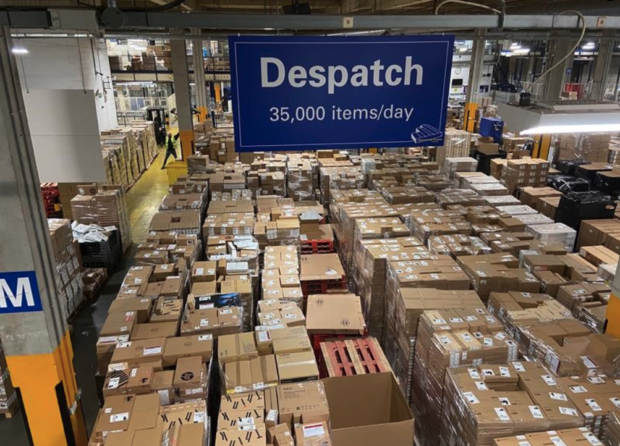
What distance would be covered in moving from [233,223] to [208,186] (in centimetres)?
242

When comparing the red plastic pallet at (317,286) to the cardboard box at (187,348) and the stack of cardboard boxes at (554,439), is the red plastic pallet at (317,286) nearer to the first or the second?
the cardboard box at (187,348)

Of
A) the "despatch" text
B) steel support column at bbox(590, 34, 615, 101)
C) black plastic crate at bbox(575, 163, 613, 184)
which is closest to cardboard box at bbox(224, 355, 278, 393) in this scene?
the "despatch" text

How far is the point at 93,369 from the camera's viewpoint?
5.99 m

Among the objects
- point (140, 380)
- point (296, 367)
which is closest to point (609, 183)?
point (296, 367)

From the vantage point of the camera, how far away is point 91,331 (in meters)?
6.83

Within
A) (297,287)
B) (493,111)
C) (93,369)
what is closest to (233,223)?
(297,287)

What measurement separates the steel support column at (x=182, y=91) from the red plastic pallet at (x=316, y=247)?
21.4ft

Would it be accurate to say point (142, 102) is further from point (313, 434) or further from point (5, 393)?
point (313, 434)

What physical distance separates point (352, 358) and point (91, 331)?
430cm

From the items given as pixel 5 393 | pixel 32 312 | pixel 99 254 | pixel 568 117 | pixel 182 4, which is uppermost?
pixel 182 4

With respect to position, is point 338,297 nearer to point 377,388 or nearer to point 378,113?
point 377,388

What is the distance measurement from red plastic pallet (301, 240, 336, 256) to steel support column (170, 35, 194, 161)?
653 centimetres

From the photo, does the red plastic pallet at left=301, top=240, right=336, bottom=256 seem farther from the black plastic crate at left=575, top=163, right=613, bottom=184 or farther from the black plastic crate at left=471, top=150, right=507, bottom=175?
the black plastic crate at left=575, top=163, right=613, bottom=184

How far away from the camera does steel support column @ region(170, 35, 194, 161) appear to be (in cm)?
1170
